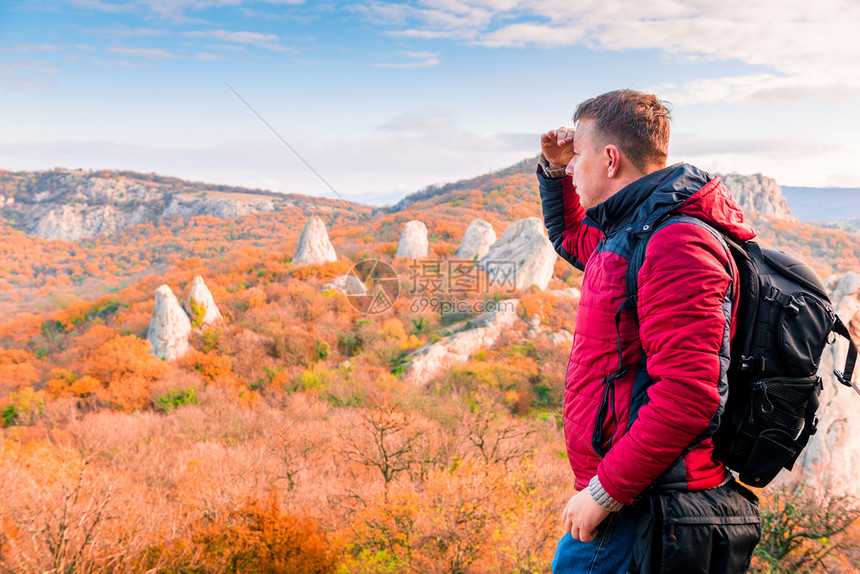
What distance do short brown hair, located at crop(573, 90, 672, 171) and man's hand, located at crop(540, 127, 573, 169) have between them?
0.43 metres

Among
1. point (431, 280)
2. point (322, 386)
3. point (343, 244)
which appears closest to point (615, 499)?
point (322, 386)

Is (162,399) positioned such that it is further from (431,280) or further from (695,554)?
(695,554)

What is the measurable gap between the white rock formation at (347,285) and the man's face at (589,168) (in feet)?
82.0

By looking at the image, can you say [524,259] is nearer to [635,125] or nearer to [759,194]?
[635,125]

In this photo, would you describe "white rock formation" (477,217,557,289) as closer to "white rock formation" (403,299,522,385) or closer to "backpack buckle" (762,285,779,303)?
"white rock formation" (403,299,522,385)

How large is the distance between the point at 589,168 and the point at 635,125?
0.74 feet

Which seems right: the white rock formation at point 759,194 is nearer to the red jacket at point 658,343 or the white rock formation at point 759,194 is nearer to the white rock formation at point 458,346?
the white rock formation at point 458,346

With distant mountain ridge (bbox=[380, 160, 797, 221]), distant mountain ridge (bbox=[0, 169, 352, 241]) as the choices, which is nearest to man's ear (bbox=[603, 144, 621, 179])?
distant mountain ridge (bbox=[380, 160, 797, 221])

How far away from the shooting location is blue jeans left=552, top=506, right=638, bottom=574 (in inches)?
60.4

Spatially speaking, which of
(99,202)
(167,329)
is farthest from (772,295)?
(99,202)

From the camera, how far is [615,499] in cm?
140

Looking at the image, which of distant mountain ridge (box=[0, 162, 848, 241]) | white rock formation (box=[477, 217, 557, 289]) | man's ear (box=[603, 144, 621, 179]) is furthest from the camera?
distant mountain ridge (box=[0, 162, 848, 241])

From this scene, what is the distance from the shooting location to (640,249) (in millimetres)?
1410

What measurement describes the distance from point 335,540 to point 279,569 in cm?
181
